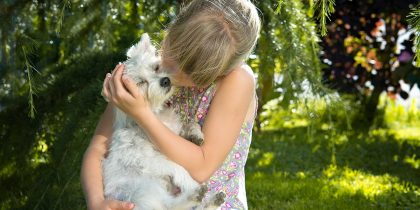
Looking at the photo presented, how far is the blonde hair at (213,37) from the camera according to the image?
241 centimetres

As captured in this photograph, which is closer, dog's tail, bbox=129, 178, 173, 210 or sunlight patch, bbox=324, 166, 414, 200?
dog's tail, bbox=129, 178, 173, 210

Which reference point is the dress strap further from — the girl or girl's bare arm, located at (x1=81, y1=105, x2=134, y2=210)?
girl's bare arm, located at (x1=81, y1=105, x2=134, y2=210)

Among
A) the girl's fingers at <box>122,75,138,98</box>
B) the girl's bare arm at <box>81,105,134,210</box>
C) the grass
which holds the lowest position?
the grass

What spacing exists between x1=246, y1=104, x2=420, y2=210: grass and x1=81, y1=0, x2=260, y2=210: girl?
874mm

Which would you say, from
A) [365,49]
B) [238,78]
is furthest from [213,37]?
[365,49]

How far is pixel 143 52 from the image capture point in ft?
8.56

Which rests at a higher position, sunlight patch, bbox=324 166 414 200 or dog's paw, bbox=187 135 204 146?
dog's paw, bbox=187 135 204 146

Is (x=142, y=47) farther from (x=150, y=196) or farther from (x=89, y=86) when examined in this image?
(x=150, y=196)

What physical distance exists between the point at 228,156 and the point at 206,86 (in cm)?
33

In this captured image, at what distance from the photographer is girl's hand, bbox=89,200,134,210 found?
2283 mm

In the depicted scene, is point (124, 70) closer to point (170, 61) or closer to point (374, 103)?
point (170, 61)

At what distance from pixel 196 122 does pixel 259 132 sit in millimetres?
4174

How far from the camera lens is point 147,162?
251 cm

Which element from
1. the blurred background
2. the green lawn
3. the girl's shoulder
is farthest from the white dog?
the green lawn
